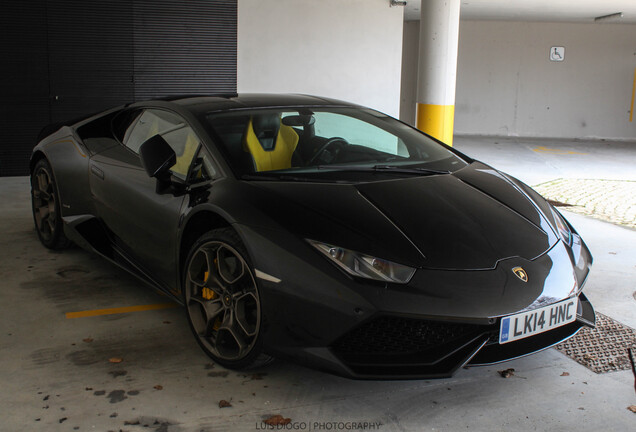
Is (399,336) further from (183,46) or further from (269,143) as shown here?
(183,46)

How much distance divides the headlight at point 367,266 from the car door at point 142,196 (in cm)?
93

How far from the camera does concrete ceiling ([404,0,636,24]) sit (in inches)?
454

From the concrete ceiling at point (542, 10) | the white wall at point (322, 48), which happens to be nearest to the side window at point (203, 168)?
the white wall at point (322, 48)

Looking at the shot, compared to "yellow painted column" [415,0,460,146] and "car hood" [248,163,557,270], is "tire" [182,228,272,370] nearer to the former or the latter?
"car hood" [248,163,557,270]

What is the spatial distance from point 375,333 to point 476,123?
14.1 meters

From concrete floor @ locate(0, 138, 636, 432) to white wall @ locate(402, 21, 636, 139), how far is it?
12.6 m

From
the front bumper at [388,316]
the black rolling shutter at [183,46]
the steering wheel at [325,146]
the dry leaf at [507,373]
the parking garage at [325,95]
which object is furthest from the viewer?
the black rolling shutter at [183,46]

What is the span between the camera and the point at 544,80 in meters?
15.5

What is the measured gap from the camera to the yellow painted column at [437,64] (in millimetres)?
7742

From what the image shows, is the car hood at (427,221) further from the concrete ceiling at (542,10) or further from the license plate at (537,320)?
the concrete ceiling at (542,10)

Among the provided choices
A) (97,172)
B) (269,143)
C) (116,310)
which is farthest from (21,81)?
(269,143)

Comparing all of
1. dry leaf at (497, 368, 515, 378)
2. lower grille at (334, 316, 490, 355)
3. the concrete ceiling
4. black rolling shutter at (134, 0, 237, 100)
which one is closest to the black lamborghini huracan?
lower grille at (334, 316, 490, 355)

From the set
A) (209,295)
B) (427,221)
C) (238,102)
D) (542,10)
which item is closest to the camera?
(427,221)

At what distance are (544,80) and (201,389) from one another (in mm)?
14671
